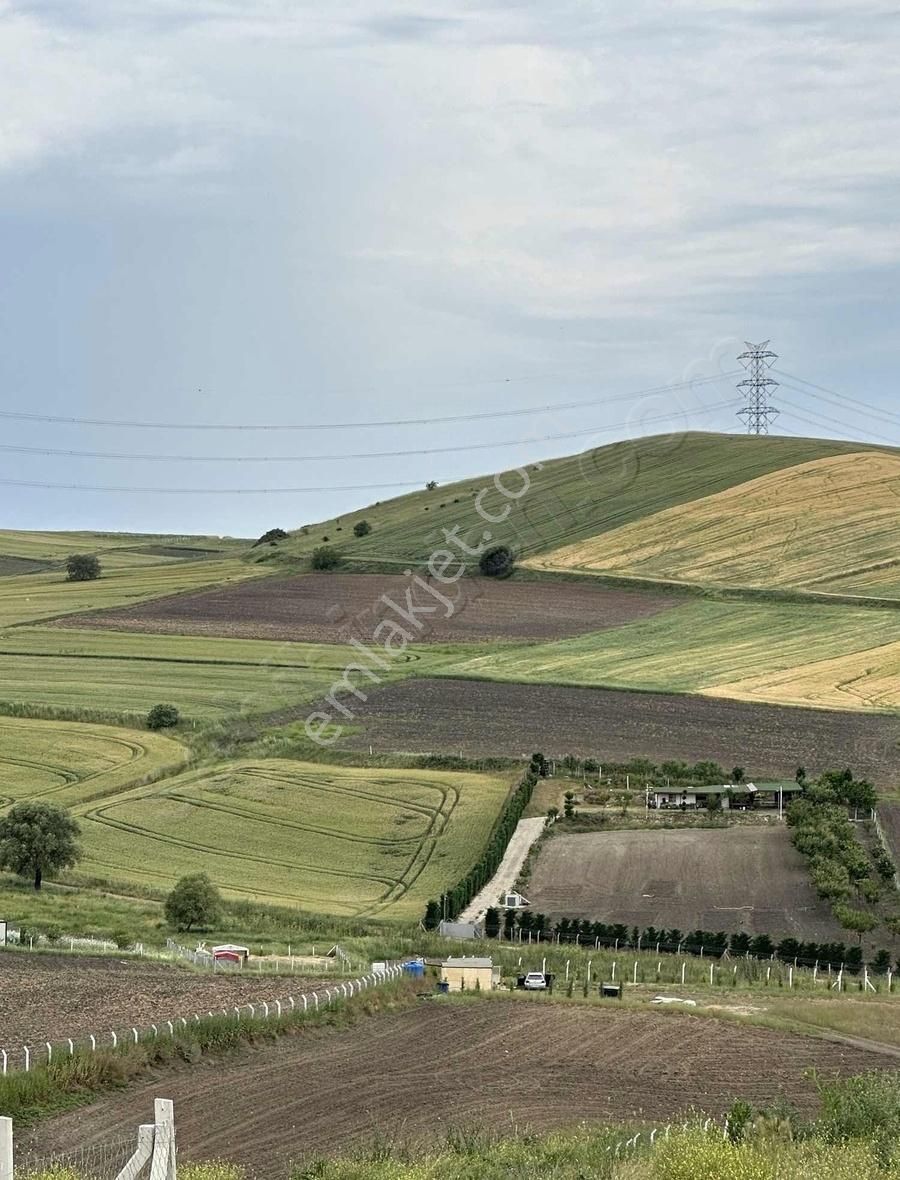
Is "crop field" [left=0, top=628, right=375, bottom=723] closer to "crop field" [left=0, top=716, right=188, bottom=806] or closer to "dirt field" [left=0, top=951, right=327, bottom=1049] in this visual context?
"crop field" [left=0, top=716, right=188, bottom=806]

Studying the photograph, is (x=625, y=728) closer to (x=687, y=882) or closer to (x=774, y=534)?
(x=687, y=882)

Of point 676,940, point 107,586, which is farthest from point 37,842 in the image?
point 107,586

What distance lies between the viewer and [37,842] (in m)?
58.6

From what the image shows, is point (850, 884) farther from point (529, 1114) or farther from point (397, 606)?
point (397, 606)

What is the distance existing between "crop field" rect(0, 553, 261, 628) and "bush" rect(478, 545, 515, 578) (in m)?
18.3

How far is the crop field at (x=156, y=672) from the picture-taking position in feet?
289

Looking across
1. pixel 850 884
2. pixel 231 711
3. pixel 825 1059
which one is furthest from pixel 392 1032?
pixel 231 711

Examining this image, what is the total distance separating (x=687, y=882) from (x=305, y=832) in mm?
14648

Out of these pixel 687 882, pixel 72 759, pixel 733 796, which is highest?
pixel 72 759

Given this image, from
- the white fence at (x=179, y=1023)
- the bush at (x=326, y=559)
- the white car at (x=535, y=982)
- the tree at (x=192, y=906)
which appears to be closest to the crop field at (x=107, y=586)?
the bush at (x=326, y=559)

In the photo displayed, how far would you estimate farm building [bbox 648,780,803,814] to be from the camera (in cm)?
7069

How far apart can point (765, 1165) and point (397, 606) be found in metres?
92.3

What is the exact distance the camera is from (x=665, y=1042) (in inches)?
1556

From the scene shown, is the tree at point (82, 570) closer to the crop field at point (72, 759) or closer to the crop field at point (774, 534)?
the crop field at point (774, 534)
